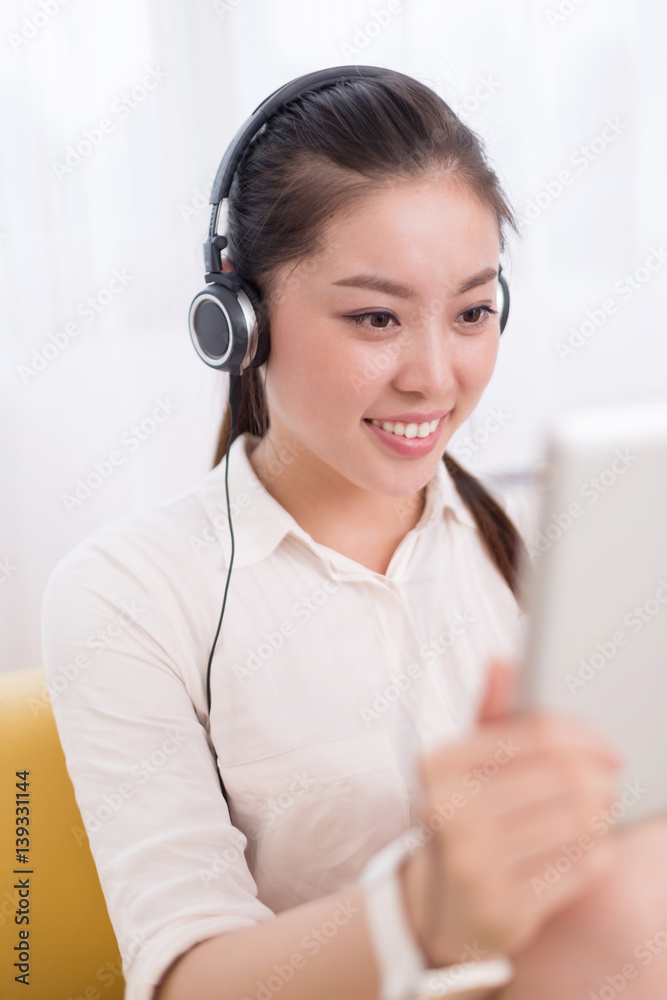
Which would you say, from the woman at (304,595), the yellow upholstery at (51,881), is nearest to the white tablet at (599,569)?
the woman at (304,595)

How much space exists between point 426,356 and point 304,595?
0.31 meters

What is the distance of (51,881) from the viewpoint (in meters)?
1.04

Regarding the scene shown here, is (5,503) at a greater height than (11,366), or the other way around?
(11,366)

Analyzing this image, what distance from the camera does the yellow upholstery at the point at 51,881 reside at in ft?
3.38

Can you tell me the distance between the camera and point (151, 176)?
1761 mm

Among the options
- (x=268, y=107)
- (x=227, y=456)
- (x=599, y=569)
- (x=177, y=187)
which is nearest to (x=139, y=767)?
(x=227, y=456)

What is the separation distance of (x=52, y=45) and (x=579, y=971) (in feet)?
5.57

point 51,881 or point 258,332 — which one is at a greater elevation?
point 258,332

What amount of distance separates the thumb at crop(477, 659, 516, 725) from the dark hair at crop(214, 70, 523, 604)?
0.60m

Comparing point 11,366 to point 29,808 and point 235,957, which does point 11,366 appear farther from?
point 235,957

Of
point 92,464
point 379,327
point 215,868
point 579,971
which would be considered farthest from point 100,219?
point 579,971

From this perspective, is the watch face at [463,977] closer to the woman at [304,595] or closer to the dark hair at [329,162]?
the woman at [304,595]

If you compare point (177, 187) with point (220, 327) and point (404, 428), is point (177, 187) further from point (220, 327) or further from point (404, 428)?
point (404, 428)

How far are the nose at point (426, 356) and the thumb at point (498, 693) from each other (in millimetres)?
505
